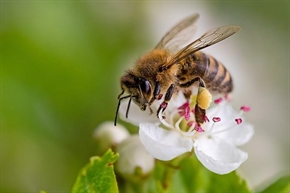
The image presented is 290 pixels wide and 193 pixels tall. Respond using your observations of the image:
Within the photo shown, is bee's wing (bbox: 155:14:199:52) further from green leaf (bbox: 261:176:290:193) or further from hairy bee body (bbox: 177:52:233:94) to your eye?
green leaf (bbox: 261:176:290:193)

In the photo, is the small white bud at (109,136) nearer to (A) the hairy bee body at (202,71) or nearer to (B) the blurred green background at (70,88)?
(A) the hairy bee body at (202,71)

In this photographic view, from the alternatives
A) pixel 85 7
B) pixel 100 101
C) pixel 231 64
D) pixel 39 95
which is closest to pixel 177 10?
pixel 231 64

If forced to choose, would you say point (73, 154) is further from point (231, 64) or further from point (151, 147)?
point (231, 64)

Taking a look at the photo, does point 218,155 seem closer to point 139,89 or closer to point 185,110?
point 185,110

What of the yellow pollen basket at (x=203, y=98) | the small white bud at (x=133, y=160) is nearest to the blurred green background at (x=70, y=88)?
the small white bud at (x=133, y=160)

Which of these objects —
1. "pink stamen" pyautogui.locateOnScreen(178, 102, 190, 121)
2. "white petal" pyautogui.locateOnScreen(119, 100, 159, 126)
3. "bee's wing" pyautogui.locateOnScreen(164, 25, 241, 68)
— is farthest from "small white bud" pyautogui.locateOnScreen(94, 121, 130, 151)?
"bee's wing" pyautogui.locateOnScreen(164, 25, 241, 68)

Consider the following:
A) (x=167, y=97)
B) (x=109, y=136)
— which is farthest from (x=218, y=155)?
(x=109, y=136)
